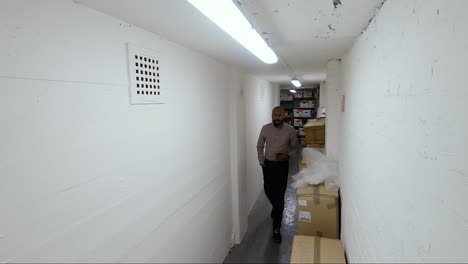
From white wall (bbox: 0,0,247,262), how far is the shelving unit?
26.1 feet

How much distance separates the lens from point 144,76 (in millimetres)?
1483

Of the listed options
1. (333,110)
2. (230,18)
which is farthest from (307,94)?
(230,18)

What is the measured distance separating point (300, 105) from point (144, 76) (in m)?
8.59

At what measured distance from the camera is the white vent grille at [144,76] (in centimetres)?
138

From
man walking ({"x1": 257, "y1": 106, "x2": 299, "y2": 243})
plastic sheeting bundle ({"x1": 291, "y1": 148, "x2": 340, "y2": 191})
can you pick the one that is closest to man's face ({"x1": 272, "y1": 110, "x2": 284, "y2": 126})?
man walking ({"x1": 257, "y1": 106, "x2": 299, "y2": 243})

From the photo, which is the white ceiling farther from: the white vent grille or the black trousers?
the black trousers

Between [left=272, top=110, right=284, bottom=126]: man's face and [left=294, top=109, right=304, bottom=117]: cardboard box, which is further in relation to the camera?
[left=294, top=109, right=304, bottom=117]: cardboard box

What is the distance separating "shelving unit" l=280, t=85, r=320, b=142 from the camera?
9375 millimetres

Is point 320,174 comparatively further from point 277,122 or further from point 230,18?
point 230,18

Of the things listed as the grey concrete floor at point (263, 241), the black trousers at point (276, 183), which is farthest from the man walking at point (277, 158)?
the grey concrete floor at point (263, 241)

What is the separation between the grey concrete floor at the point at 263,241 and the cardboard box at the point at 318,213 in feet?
1.80

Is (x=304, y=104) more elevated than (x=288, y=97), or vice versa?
(x=288, y=97)

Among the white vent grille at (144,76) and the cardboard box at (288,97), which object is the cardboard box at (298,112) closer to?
the cardboard box at (288,97)

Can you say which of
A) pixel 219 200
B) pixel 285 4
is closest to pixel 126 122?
pixel 285 4
